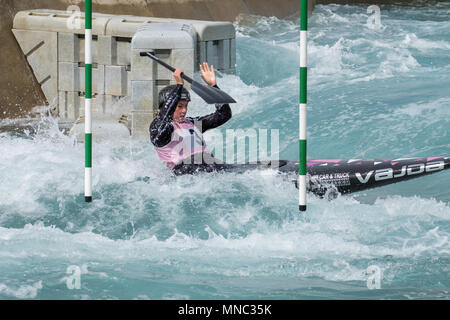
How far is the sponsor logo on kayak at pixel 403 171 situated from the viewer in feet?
22.0

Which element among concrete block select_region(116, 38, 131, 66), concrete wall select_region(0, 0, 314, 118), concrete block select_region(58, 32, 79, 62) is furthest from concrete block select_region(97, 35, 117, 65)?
concrete wall select_region(0, 0, 314, 118)

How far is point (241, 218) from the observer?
21.7 feet

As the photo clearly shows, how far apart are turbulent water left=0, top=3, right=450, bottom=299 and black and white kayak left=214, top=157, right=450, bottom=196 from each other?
12cm

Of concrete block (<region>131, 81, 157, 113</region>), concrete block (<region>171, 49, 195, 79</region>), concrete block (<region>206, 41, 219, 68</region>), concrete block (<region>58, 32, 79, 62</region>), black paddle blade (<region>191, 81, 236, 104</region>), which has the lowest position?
black paddle blade (<region>191, 81, 236, 104</region>)

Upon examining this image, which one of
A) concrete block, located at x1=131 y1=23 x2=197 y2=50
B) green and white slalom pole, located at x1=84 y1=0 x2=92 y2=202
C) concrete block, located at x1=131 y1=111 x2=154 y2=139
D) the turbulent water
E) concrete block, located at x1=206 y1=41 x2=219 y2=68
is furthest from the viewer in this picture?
concrete block, located at x1=206 y1=41 x2=219 y2=68

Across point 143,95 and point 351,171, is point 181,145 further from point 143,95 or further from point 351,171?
→ point 143,95

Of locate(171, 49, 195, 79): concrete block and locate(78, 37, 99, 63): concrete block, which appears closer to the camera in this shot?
locate(171, 49, 195, 79): concrete block

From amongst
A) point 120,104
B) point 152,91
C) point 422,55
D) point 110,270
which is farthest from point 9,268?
point 422,55

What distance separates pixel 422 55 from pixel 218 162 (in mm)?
5893

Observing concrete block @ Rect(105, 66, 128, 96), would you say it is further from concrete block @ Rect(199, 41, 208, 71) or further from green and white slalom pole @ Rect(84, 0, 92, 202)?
green and white slalom pole @ Rect(84, 0, 92, 202)

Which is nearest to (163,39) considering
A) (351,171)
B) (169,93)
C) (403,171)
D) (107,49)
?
(107,49)

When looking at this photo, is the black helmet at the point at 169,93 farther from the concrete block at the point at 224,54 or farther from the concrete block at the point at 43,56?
the concrete block at the point at 43,56

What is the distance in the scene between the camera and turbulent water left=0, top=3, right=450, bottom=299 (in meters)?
5.59
